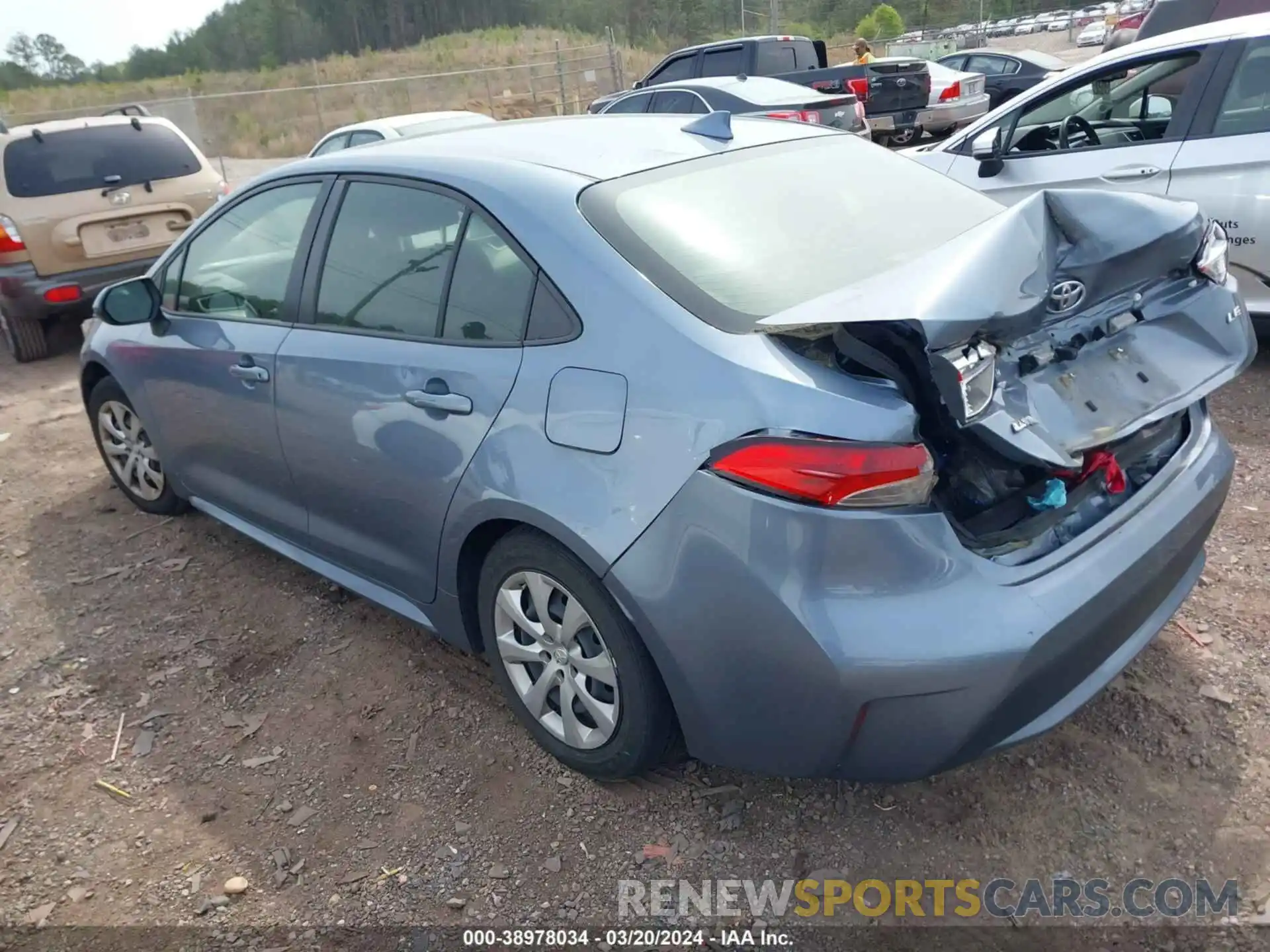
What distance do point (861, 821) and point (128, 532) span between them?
3.69 metres

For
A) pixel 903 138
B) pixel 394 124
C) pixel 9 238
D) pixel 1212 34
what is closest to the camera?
pixel 1212 34

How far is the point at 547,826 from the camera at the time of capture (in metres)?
2.59

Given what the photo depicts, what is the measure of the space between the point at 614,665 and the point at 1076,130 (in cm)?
490

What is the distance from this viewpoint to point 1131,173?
16.6 feet

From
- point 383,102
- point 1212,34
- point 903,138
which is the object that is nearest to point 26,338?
point 1212,34

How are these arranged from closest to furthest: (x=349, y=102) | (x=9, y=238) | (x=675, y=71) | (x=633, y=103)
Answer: (x=9, y=238)
(x=633, y=103)
(x=675, y=71)
(x=349, y=102)

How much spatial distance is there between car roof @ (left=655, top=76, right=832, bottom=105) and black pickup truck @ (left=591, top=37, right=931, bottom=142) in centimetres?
229

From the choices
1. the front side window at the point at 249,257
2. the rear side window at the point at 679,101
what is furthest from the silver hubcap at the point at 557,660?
the rear side window at the point at 679,101

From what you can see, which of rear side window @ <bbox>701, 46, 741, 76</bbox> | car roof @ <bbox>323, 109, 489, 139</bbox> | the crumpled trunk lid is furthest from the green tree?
the crumpled trunk lid

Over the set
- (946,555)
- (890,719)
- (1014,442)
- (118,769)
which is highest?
(1014,442)

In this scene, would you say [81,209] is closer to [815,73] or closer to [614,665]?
[614,665]

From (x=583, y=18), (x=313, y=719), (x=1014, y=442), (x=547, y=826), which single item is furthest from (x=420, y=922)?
(x=583, y=18)

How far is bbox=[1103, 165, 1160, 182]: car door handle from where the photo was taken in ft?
16.4

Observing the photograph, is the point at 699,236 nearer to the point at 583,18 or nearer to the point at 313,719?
the point at 313,719
